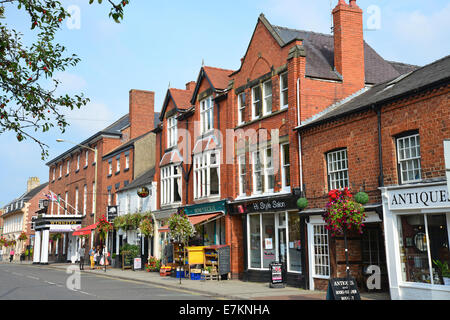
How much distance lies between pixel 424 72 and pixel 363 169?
406 cm

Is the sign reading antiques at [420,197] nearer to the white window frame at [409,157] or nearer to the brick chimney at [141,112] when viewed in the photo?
the white window frame at [409,157]

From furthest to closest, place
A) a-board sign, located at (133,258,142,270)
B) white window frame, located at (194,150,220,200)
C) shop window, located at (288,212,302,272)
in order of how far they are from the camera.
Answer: a-board sign, located at (133,258,142,270)
white window frame, located at (194,150,220,200)
shop window, located at (288,212,302,272)

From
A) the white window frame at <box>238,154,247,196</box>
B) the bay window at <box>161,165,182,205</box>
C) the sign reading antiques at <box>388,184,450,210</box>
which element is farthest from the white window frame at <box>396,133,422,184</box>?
the bay window at <box>161,165,182,205</box>

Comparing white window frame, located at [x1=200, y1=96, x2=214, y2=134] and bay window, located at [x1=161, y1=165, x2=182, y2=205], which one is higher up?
white window frame, located at [x1=200, y1=96, x2=214, y2=134]

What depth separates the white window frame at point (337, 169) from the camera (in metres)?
17.2

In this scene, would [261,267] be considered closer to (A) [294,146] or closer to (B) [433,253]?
(A) [294,146]

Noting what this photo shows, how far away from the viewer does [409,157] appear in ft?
47.9

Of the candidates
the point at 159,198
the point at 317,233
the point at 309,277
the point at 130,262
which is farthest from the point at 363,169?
the point at 130,262

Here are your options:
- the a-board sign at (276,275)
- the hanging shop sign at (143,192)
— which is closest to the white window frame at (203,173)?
the hanging shop sign at (143,192)

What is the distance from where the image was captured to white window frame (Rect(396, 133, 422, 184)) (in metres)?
14.3

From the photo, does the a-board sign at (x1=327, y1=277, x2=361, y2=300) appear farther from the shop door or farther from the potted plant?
the shop door

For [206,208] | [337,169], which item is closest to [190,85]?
[206,208]

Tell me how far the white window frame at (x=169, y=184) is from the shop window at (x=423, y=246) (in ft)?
54.8

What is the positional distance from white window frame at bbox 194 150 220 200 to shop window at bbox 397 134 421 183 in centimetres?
1175
